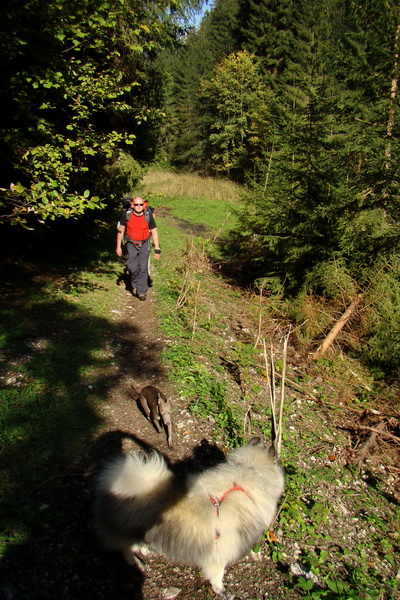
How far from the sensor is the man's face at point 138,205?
7.04 metres

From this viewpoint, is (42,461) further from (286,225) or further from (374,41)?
(374,41)

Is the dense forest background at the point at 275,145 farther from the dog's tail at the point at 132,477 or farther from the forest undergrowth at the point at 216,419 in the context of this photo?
the dog's tail at the point at 132,477

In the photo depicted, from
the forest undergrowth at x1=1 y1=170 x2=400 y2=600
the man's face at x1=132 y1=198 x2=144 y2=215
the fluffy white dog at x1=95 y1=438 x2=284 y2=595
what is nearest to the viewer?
the fluffy white dog at x1=95 y1=438 x2=284 y2=595

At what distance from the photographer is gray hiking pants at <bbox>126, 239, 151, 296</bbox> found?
750 centimetres

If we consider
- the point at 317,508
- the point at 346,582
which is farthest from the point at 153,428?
the point at 346,582

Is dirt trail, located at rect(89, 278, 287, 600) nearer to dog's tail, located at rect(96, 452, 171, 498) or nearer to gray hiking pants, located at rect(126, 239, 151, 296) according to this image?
gray hiking pants, located at rect(126, 239, 151, 296)

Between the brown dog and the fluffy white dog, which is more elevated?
the fluffy white dog

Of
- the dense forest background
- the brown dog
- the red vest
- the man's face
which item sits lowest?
the brown dog

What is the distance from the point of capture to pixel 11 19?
456cm

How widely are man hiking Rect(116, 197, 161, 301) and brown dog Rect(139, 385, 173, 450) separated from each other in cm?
384

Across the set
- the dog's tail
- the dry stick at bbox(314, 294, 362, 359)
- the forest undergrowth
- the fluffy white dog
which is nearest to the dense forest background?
the dry stick at bbox(314, 294, 362, 359)

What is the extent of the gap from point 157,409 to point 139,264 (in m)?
4.23

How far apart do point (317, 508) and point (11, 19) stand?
6.95m

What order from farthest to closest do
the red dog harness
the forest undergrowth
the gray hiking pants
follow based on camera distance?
the gray hiking pants, the forest undergrowth, the red dog harness
